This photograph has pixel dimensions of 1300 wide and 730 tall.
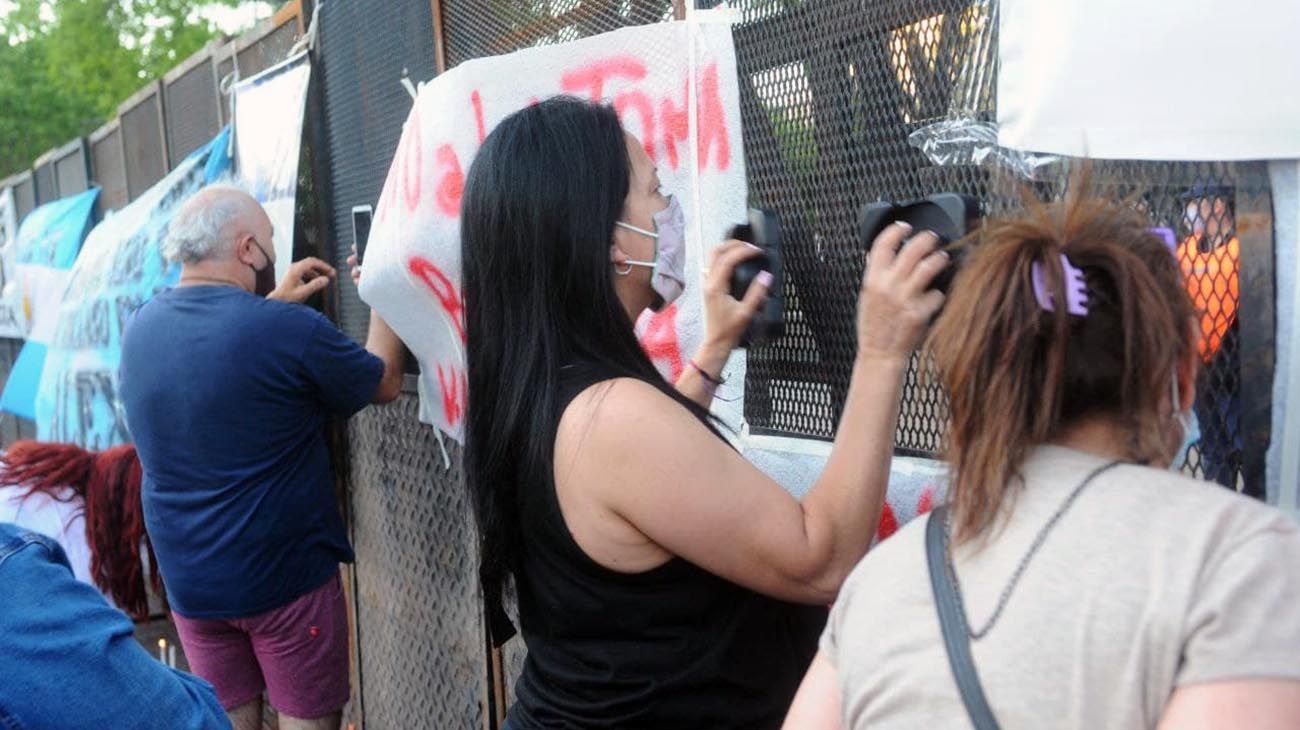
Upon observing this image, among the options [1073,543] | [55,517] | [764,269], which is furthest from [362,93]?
[1073,543]

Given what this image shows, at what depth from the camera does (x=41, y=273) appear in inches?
340

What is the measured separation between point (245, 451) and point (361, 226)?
0.89 metres

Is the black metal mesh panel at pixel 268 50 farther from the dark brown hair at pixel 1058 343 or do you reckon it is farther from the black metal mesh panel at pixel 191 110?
the dark brown hair at pixel 1058 343

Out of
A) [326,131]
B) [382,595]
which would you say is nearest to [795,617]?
[382,595]

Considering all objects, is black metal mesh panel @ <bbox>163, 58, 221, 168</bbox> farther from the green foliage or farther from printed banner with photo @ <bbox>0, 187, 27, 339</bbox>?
the green foliage

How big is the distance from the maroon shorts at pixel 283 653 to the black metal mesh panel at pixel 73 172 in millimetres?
6168

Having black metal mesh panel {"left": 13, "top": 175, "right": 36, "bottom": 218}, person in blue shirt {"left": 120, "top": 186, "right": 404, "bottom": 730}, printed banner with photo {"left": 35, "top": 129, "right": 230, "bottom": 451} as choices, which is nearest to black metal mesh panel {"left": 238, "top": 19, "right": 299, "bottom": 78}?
printed banner with photo {"left": 35, "top": 129, "right": 230, "bottom": 451}

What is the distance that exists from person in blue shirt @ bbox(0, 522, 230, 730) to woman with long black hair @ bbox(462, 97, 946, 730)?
553 millimetres

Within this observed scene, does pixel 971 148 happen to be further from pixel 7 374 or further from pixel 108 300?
pixel 7 374

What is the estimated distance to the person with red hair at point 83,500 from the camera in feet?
13.8

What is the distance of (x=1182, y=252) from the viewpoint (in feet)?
5.72

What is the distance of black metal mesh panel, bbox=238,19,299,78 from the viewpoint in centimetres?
481

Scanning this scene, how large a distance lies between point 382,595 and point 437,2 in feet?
6.71

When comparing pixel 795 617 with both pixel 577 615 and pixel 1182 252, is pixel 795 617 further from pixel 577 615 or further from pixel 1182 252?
pixel 1182 252
